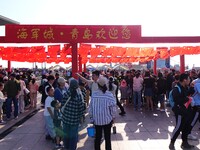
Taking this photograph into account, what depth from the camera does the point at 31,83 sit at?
14.9 m

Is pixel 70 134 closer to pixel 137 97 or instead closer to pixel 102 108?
pixel 102 108

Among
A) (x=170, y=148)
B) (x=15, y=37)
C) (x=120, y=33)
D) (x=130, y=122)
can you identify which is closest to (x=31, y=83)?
(x=15, y=37)

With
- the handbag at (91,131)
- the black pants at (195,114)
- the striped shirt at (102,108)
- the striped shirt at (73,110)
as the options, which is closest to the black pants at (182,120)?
the black pants at (195,114)

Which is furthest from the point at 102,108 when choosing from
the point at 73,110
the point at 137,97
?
the point at 137,97

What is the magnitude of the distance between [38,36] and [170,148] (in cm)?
825

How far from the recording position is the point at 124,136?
8.38 meters

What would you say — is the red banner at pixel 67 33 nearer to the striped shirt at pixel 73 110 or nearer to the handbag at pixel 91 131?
the handbag at pixel 91 131

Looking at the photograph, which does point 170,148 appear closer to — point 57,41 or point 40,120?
point 40,120

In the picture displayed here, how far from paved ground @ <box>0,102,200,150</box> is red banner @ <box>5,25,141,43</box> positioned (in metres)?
3.64

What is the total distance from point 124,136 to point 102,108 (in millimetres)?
3014

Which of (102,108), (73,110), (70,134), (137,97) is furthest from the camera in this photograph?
(137,97)

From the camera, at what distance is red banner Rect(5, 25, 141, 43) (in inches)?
512

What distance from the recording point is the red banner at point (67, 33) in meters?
13.0

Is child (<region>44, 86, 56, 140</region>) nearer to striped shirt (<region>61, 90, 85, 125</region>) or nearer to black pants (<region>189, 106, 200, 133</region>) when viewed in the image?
striped shirt (<region>61, 90, 85, 125</region>)
